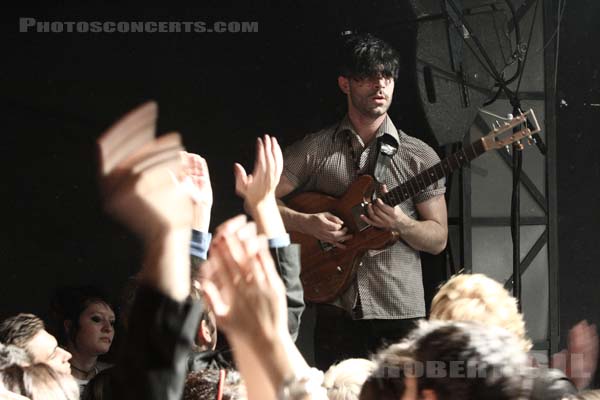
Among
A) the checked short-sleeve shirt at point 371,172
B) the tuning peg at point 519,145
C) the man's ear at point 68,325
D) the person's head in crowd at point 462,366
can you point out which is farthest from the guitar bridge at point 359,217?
the person's head in crowd at point 462,366

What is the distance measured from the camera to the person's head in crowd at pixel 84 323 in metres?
4.32

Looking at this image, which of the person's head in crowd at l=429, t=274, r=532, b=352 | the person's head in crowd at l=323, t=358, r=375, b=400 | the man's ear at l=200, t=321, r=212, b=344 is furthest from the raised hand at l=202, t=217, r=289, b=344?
the person's head in crowd at l=429, t=274, r=532, b=352

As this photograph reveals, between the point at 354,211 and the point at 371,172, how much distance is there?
7.2 inches

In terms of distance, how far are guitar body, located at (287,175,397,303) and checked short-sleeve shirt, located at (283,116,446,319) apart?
0.04 m

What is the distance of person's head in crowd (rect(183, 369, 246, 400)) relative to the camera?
6.11 feet

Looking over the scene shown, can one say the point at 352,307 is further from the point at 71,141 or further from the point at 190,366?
A: the point at 190,366

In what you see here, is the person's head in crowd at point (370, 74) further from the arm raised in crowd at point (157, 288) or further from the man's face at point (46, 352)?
the arm raised in crowd at point (157, 288)

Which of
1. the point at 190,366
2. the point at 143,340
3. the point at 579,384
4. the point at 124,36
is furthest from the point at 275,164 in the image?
the point at 124,36

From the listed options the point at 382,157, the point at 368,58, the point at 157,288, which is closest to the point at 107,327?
the point at 382,157

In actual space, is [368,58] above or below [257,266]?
above

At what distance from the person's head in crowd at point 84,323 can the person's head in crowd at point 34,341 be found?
2.67ft

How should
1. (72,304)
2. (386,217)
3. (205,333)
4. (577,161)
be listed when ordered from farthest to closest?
(577,161)
(72,304)
(386,217)
(205,333)

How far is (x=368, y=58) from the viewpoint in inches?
177

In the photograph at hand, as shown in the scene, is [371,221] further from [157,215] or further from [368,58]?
[157,215]
